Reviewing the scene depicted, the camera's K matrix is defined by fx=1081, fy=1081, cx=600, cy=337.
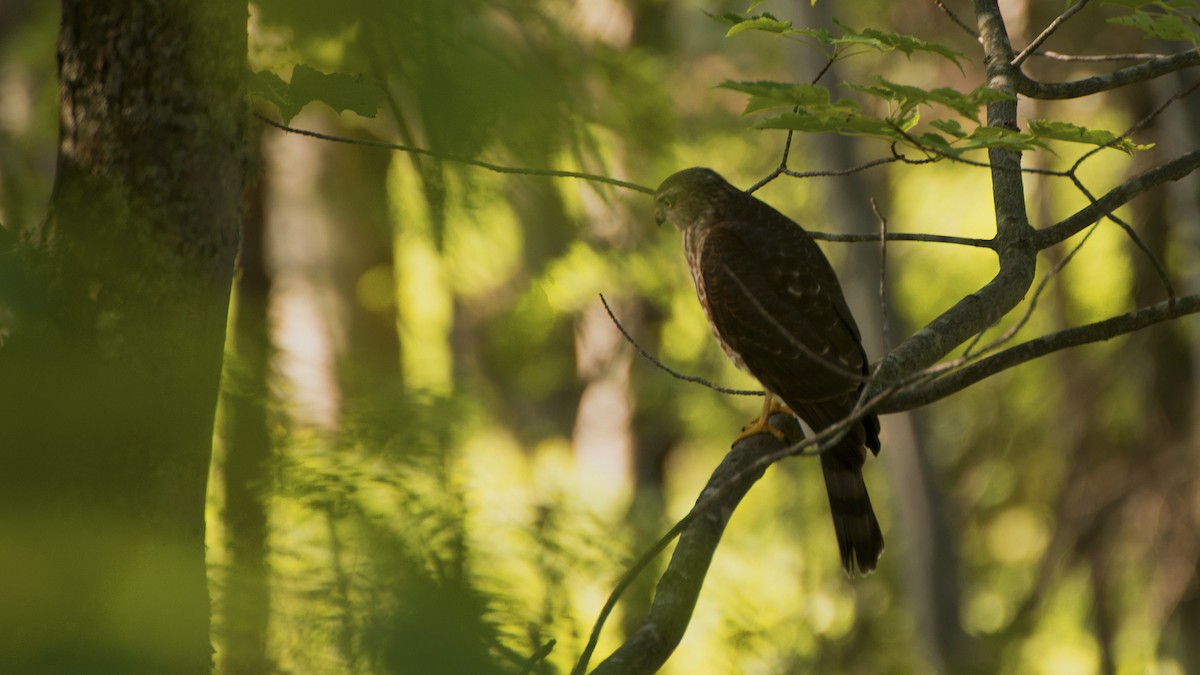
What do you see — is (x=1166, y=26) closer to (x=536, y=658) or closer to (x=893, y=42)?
(x=893, y=42)

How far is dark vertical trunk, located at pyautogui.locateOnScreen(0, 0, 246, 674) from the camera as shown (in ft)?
3.47

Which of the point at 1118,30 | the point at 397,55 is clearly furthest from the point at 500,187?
the point at 1118,30

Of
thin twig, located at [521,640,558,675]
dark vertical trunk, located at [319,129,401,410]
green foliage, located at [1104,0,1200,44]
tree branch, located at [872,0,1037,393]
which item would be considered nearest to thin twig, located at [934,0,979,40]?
tree branch, located at [872,0,1037,393]

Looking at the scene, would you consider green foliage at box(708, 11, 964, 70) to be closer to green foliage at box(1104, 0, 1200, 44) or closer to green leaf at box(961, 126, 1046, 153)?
green leaf at box(961, 126, 1046, 153)

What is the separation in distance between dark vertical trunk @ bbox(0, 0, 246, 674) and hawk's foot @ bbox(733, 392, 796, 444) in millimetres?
1931

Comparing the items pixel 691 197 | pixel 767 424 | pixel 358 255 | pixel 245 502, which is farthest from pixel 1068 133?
pixel 358 255

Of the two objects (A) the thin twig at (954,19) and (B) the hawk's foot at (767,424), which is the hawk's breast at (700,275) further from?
(A) the thin twig at (954,19)

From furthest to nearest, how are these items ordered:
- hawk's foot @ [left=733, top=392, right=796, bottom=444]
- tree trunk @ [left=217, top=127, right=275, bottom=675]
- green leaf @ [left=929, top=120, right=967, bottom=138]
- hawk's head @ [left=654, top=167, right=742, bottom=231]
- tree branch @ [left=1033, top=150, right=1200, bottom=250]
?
1. hawk's head @ [left=654, top=167, right=742, bottom=231]
2. hawk's foot @ [left=733, top=392, right=796, bottom=444]
3. tree branch @ [left=1033, top=150, right=1200, bottom=250]
4. green leaf @ [left=929, top=120, right=967, bottom=138]
5. tree trunk @ [left=217, top=127, right=275, bottom=675]

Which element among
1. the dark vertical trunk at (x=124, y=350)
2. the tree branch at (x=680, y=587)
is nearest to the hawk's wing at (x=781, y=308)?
the tree branch at (x=680, y=587)

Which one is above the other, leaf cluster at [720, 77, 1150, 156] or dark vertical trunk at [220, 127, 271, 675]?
leaf cluster at [720, 77, 1150, 156]

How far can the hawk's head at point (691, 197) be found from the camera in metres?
4.21

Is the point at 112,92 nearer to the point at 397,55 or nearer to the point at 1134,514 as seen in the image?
the point at 397,55

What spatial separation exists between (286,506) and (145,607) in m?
0.73

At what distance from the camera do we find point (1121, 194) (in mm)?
2619
